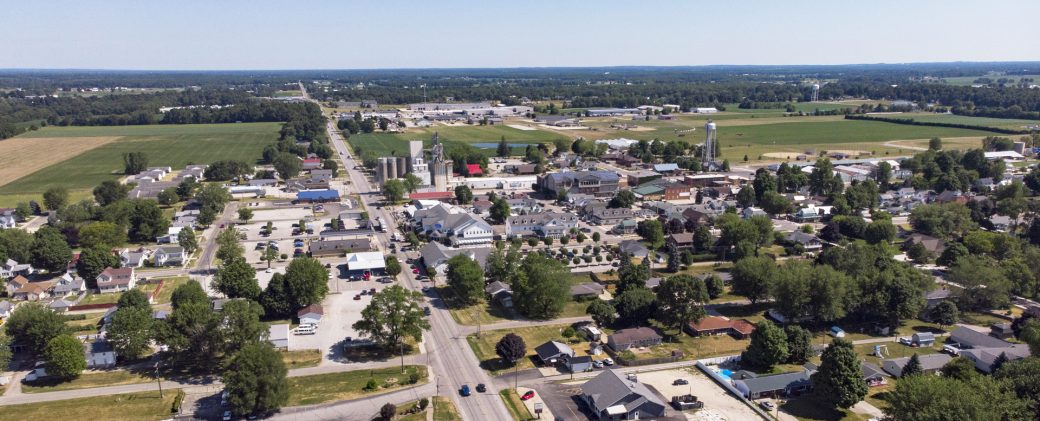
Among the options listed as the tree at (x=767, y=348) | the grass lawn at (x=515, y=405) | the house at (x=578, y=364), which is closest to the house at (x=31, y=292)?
the grass lawn at (x=515, y=405)

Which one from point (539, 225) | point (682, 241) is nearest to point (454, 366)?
point (539, 225)

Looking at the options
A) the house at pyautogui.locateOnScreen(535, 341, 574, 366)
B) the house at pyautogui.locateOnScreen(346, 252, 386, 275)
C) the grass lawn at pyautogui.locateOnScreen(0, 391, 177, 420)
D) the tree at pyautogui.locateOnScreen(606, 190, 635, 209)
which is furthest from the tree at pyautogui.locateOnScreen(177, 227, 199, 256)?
the tree at pyautogui.locateOnScreen(606, 190, 635, 209)

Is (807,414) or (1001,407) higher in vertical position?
(1001,407)

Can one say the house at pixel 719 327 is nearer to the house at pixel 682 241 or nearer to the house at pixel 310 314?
the house at pixel 682 241

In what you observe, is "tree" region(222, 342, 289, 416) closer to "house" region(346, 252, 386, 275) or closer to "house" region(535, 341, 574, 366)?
"house" region(535, 341, 574, 366)

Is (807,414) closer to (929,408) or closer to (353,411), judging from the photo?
(929,408)

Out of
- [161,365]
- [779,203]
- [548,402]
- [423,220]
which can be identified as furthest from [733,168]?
→ [161,365]
